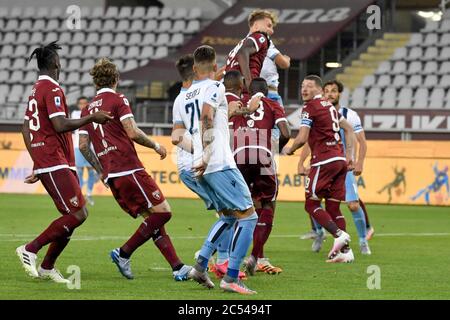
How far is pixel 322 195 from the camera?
13539 mm

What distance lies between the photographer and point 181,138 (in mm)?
10234

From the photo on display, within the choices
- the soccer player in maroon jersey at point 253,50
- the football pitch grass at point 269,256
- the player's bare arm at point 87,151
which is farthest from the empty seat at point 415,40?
the player's bare arm at point 87,151

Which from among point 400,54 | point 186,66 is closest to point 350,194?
point 186,66

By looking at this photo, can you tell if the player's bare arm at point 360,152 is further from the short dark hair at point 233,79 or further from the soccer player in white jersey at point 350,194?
the short dark hair at point 233,79

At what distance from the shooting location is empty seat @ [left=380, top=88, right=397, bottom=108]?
1225 inches

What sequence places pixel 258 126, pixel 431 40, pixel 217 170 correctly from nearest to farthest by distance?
pixel 217 170, pixel 258 126, pixel 431 40

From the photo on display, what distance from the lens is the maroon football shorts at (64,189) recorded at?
10.6m

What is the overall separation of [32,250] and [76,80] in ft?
85.2

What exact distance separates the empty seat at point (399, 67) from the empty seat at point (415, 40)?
976 millimetres

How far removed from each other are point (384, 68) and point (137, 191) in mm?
23219

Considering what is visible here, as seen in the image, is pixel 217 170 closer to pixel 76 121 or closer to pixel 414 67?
pixel 76 121
